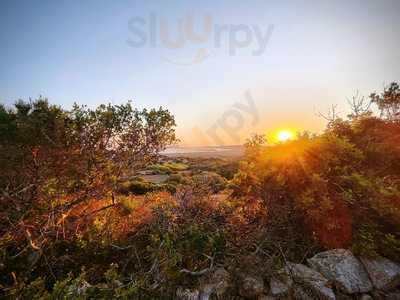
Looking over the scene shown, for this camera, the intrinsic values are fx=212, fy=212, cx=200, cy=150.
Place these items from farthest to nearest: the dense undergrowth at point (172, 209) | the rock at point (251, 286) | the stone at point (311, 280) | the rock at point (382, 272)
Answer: the dense undergrowth at point (172, 209), the rock at point (382, 272), the rock at point (251, 286), the stone at point (311, 280)

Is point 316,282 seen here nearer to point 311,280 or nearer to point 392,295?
point 311,280

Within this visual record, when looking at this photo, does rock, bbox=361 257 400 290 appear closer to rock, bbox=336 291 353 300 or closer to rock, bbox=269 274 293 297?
rock, bbox=336 291 353 300

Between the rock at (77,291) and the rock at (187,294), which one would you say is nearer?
the rock at (77,291)

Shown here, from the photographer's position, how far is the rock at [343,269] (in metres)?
3.52

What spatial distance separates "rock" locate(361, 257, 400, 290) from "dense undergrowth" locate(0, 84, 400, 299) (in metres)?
0.17

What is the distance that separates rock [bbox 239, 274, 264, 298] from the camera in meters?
3.43

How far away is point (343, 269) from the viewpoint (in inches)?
144

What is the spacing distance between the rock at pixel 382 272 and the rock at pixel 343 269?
10 centimetres

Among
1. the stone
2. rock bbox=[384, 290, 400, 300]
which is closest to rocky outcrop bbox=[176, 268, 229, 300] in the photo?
the stone

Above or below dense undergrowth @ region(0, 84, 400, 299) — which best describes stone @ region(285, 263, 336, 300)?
below

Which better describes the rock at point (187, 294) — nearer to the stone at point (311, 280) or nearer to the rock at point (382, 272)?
the stone at point (311, 280)

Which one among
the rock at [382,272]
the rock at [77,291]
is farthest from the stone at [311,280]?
the rock at [77,291]

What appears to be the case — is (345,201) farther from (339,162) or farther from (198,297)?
(198,297)

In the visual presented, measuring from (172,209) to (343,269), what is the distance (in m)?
3.65
